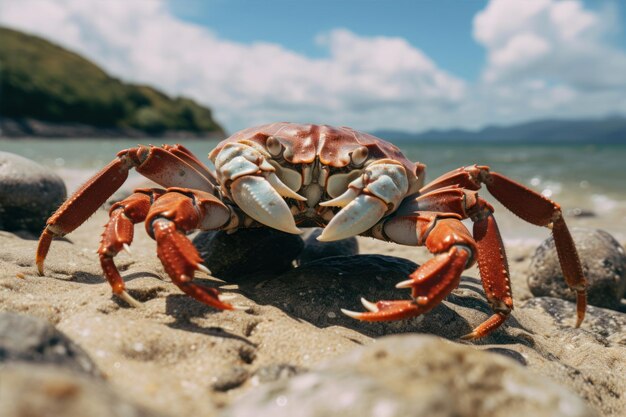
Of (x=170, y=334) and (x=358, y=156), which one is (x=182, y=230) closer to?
(x=170, y=334)

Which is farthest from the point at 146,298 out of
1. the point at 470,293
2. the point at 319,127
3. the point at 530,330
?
the point at 530,330

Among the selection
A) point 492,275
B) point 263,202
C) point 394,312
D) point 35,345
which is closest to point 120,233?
point 263,202

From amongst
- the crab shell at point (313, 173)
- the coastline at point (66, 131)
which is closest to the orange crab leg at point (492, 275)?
the crab shell at point (313, 173)

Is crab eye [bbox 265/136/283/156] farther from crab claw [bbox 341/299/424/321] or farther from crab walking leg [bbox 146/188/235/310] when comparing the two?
crab claw [bbox 341/299/424/321]

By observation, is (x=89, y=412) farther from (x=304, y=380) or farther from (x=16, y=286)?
(x=16, y=286)

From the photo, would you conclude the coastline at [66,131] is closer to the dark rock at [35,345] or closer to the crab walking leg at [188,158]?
the crab walking leg at [188,158]

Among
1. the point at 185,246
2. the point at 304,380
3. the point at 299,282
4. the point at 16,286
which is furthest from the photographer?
the point at 299,282

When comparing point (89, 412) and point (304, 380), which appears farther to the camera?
point (304, 380)

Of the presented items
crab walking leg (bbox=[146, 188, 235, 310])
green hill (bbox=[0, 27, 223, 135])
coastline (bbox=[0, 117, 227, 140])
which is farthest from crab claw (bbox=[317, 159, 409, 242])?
green hill (bbox=[0, 27, 223, 135])
